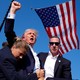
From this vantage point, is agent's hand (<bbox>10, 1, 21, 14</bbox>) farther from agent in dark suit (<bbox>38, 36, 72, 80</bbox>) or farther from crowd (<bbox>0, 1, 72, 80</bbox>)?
agent in dark suit (<bbox>38, 36, 72, 80</bbox>)

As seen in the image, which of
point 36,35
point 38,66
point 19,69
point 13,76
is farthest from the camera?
point 36,35

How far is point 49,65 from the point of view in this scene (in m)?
7.86

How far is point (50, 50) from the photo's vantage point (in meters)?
8.19

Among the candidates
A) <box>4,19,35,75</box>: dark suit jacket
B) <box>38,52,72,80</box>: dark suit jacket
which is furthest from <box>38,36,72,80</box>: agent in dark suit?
<box>4,19,35,75</box>: dark suit jacket

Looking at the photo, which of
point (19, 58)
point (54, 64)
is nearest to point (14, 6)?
point (19, 58)

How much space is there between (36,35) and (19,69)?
1.31 m

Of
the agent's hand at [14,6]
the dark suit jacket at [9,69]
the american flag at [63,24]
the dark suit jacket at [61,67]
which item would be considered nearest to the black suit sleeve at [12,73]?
the dark suit jacket at [9,69]

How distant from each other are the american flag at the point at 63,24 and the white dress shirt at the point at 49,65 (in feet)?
17.1

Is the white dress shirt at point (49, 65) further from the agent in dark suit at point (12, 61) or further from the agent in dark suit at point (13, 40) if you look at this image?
the agent in dark suit at point (12, 61)

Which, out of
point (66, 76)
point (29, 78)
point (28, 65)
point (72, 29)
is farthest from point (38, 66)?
point (72, 29)

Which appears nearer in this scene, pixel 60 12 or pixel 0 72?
pixel 0 72

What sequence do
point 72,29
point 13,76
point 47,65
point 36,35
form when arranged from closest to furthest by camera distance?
1. point 13,76
2. point 36,35
3. point 47,65
4. point 72,29

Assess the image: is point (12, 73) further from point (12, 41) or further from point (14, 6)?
point (14, 6)

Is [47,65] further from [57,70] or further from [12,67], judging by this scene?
[12,67]
